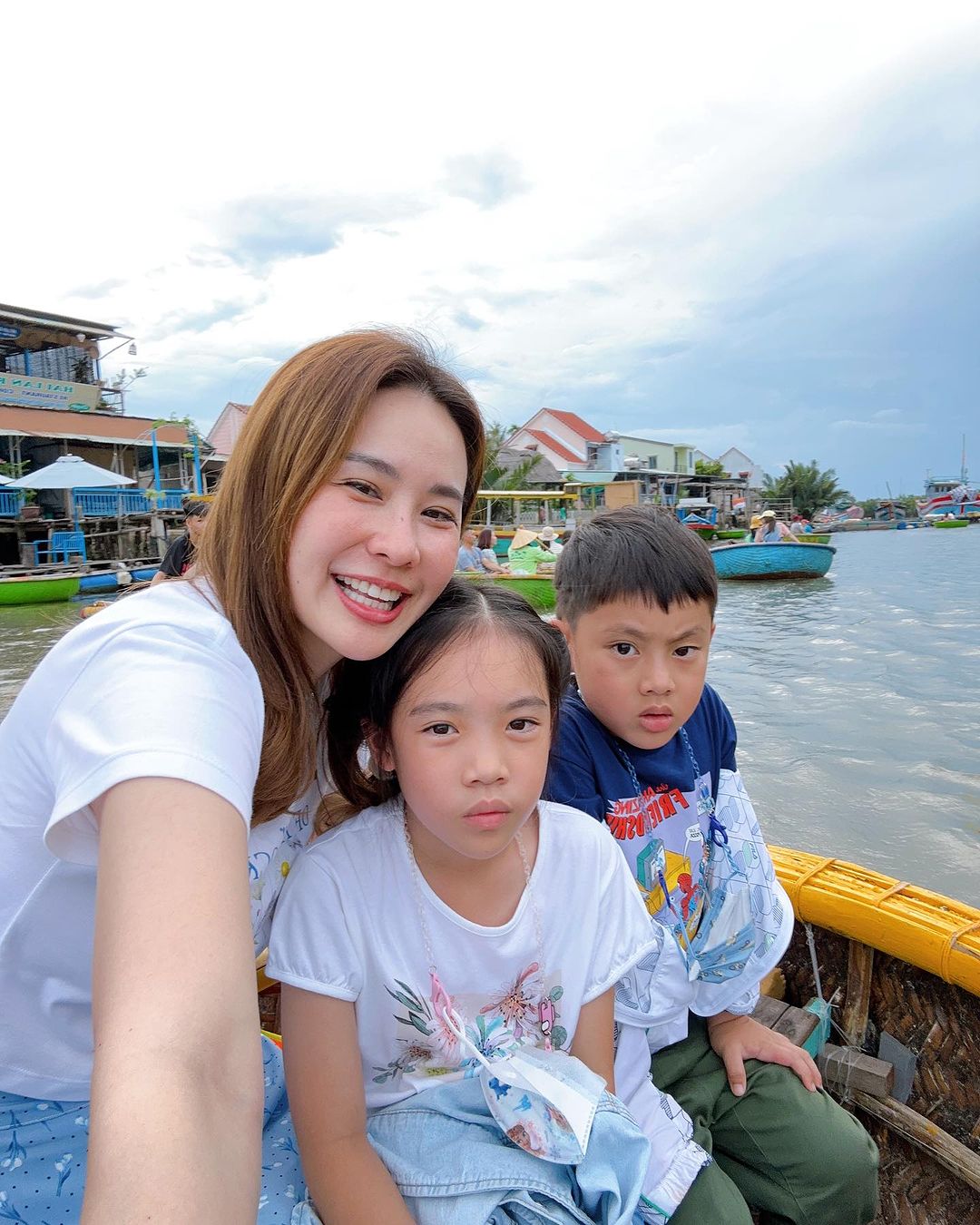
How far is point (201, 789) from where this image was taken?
31.7 inches

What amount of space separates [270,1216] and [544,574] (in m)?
12.2

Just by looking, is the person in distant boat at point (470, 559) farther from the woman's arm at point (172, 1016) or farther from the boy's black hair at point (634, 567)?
the woman's arm at point (172, 1016)

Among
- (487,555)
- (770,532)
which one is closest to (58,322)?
(487,555)

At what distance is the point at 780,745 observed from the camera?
7.61 meters

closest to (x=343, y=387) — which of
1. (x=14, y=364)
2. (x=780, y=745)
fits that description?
(x=780, y=745)

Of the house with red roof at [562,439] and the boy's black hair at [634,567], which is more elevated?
the house with red roof at [562,439]

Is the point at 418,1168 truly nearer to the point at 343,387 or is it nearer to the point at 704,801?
the point at 704,801

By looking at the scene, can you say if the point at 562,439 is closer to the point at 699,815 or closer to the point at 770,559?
the point at 770,559

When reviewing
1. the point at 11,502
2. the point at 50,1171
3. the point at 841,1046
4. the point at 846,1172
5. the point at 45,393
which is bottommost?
the point at 841,1046

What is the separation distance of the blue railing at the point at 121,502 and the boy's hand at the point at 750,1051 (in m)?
20.4

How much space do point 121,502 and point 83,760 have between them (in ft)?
69.7

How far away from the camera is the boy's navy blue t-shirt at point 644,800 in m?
1.64

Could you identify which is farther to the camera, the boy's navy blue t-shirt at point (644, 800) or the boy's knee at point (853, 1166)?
the boy's navy blue t-shirt at point (644, 800)

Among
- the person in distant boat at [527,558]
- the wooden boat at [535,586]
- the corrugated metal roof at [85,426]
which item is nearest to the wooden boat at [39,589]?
the corrugated metal roof at [85,426]
